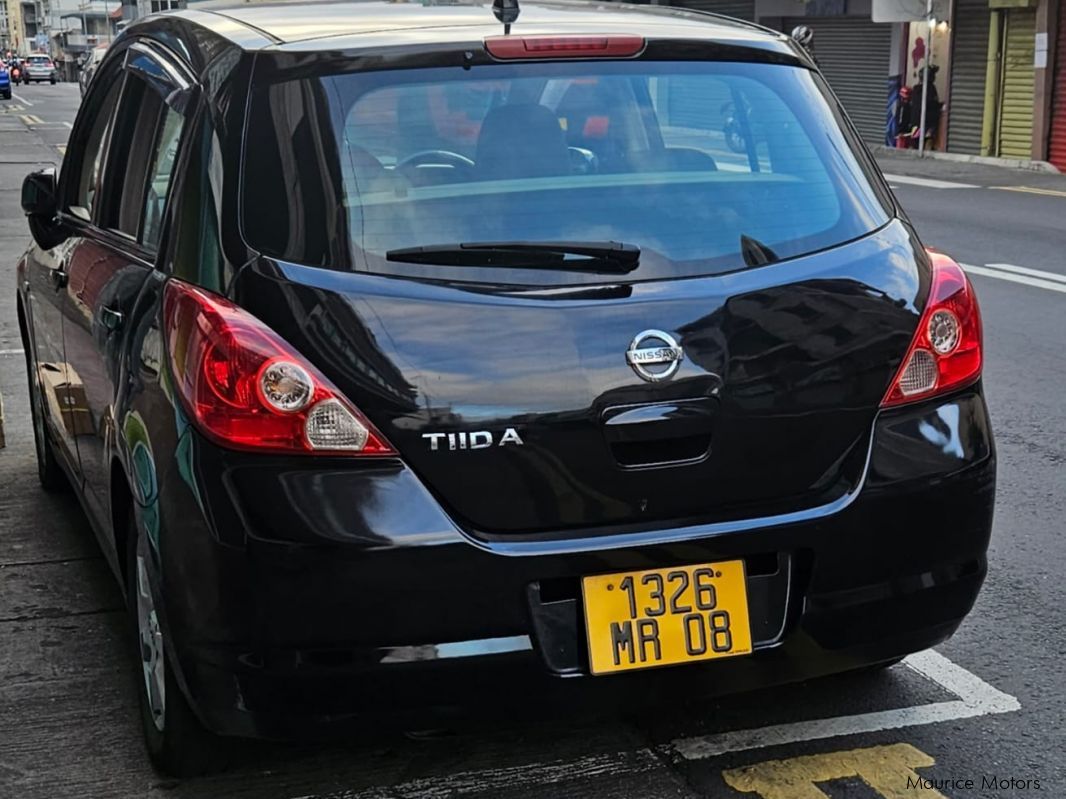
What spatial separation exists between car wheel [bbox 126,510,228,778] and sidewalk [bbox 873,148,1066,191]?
18234mm

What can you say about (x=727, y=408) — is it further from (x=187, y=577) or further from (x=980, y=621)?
(x=980, y=621)

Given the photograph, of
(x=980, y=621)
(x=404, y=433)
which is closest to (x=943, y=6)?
(x=980, y=621)

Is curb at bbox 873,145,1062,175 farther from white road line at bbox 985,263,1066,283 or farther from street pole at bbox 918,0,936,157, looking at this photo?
white road line at bbox 985,263,1066,283

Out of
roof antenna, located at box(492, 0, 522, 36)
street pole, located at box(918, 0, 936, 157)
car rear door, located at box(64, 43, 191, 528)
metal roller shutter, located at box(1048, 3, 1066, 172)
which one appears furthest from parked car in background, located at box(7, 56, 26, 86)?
roof antenna, located at box(492, 0, 522, 36)

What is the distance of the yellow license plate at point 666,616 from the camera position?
2.79m

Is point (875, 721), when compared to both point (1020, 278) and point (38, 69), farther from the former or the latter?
point (38, 69)

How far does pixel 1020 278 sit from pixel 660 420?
8.89 meters

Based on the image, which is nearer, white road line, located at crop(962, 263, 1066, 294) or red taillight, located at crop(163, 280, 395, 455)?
red taillight, located at crop(163, 280, 395, 455)

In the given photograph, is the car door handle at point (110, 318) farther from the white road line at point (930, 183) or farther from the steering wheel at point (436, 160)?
the white road line at point (930, 183)

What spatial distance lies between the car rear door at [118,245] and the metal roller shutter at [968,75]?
23.0m

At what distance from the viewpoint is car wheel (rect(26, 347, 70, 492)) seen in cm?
539

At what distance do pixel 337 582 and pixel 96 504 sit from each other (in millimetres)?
1522

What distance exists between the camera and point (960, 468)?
3088mm

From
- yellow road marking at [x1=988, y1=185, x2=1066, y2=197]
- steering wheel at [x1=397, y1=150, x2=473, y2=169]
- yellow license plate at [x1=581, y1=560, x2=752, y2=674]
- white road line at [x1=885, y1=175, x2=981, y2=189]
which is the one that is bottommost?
white road line at [x1=885, y1=175, x2=981, y2=189]
